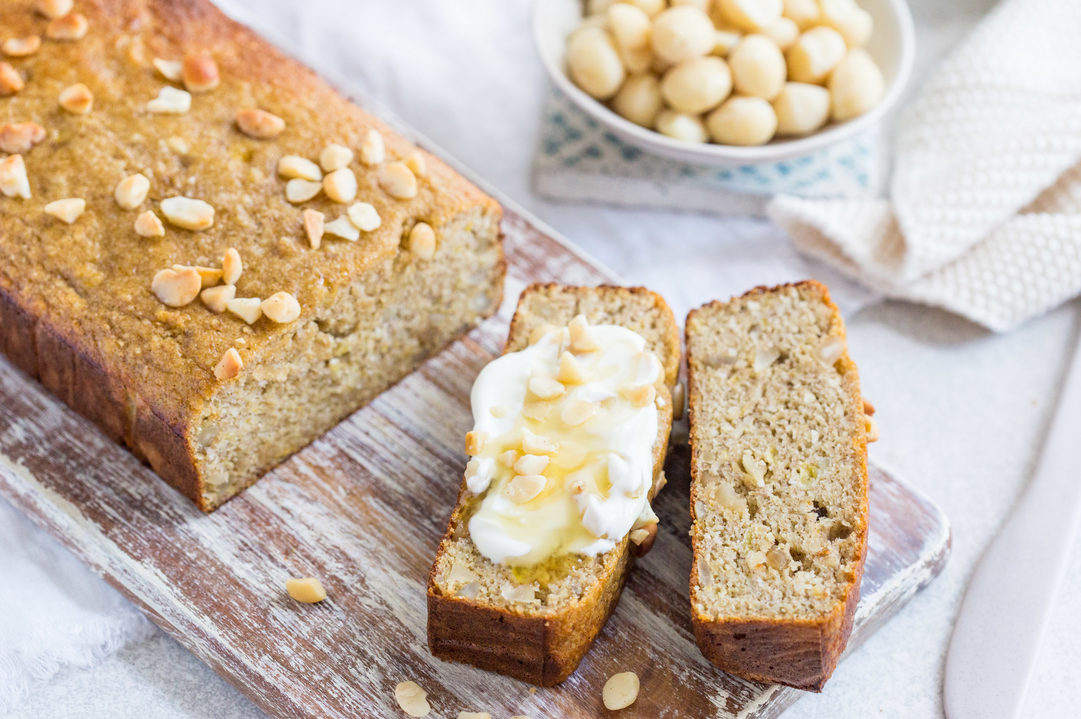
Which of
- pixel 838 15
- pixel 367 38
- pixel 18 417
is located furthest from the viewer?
pixel 367 38

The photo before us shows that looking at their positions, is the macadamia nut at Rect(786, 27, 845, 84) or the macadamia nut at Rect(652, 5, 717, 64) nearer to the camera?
the macadamia nut at Rect(652, 5, 717, 64)

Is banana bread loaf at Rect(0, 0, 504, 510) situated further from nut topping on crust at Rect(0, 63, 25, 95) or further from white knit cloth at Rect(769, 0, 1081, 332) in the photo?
white knit cloth at Rect(769, 0, 1081, 332)

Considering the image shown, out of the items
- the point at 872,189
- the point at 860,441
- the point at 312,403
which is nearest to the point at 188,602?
the point at 312,403

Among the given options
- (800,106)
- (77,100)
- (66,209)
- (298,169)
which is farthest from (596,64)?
(66,209)

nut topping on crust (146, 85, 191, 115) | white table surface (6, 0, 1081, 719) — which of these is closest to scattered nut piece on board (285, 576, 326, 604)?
white table surface (6, 0, 1081, 719)

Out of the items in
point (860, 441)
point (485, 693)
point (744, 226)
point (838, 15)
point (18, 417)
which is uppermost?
point (838, 15)

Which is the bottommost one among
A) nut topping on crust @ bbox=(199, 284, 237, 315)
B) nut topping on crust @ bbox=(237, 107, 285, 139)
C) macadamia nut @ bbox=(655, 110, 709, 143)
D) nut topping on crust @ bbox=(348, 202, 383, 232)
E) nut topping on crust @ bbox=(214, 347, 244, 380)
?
nut topping on crust @ bbox=(214, 347, 244, 380)

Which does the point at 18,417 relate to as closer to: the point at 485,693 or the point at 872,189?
the point at 485,693

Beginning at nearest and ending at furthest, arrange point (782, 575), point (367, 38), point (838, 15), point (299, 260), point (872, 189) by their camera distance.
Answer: point (782, 575)
point (299, 260)
point (838, 15)
point (872, 189)
point (367, 38)
